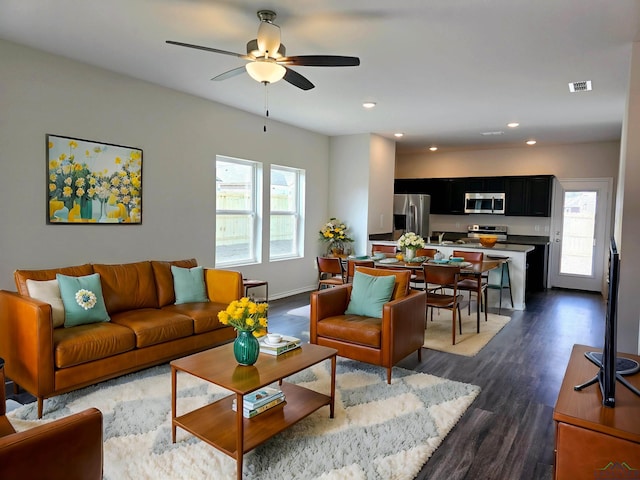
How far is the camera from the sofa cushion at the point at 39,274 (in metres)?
3.19

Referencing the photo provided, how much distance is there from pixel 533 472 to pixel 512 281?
4439mm

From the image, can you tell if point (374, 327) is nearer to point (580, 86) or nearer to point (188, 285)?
point (188, 285)

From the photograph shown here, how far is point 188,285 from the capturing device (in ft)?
13.7

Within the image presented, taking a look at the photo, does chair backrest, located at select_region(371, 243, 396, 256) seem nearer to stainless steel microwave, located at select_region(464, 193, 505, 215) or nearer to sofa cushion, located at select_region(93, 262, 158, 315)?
stainless steel microwave, located at select_region(464, 193, 505, 215)

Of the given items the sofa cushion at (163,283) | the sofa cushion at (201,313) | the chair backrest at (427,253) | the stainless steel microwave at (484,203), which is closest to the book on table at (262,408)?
the sofa cushion at (201,313)

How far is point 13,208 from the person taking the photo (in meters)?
3.63

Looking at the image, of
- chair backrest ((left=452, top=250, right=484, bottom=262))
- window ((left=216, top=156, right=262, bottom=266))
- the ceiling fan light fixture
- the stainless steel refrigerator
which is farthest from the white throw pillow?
the stainless steel refrigerator

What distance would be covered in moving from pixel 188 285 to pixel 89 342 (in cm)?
124

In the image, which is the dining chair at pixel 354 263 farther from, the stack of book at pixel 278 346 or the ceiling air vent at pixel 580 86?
the ceiling air vent at pixel 580 86

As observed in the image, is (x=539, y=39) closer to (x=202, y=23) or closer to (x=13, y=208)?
(x=202, y=23)

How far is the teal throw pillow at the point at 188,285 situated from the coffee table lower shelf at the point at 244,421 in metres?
1.66

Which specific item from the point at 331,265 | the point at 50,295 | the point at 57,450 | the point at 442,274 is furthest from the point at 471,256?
the point at 57,450

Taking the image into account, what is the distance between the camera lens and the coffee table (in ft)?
7.16

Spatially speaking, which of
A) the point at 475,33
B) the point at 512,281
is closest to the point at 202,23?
the point at 475,33
